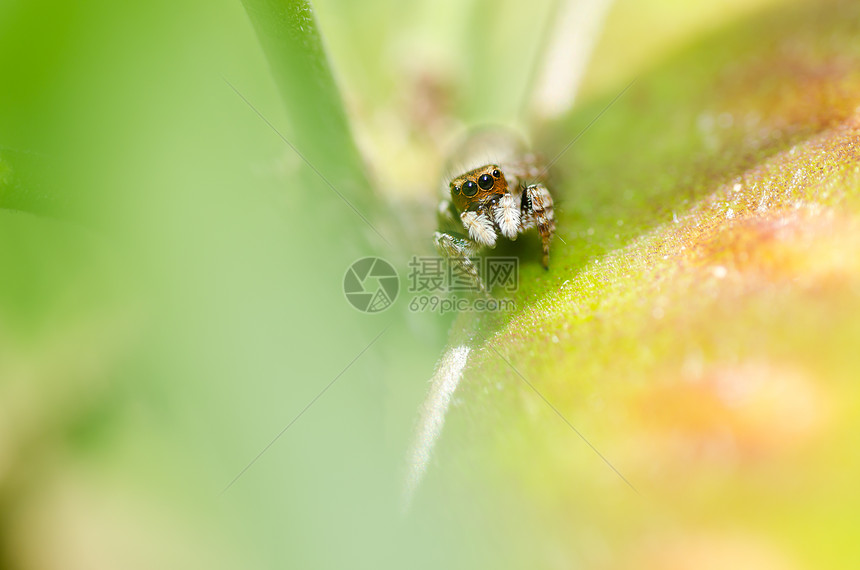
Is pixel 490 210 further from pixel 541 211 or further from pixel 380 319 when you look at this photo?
pixel 380 319

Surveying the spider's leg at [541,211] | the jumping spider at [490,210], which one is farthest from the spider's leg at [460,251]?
the spider's leg at [541,211]

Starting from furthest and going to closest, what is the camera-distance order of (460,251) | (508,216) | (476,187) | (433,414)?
(476,187) < (508,216) < (460,251) < (433,414)

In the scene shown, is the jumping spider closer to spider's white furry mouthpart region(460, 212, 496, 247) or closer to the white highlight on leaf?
spider's white furry mouthpart region(460, 212, 496, 247)

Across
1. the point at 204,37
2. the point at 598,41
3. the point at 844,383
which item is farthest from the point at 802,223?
the point at 204,37

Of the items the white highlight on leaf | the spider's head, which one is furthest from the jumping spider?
the white highlight on leaf

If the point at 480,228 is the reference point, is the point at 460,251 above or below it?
below

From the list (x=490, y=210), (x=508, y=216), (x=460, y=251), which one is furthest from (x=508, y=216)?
(x=460, y=251)

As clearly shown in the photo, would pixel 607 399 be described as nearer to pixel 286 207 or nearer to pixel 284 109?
pixel 286 207
